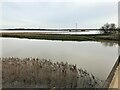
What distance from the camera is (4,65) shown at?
1006 centimetres

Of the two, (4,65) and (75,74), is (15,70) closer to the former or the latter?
(4,65)

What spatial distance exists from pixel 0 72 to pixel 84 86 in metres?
3.46

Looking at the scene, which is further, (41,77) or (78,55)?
(78,55)

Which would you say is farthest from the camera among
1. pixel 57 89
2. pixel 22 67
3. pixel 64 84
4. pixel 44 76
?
pixel 22 67

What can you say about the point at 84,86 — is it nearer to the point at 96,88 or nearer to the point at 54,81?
the point at 96,88

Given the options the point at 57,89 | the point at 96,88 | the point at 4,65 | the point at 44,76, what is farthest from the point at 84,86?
the point at 4,65

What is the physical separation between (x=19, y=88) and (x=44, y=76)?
140cm

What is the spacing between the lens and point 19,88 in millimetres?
7820

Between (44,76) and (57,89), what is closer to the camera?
(57,89)

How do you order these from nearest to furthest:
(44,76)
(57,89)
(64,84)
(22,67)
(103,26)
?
(57,89) → (64,84) → (44,76) → (22,67) → (103,26)

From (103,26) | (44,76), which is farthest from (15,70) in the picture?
(103,26)

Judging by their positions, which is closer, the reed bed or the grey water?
the reed bed

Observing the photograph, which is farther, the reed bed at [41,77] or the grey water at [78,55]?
the grey water at [78,55]

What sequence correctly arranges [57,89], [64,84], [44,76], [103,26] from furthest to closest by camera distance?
[103,26] < [44,76] < [64,84] < [57,89]
